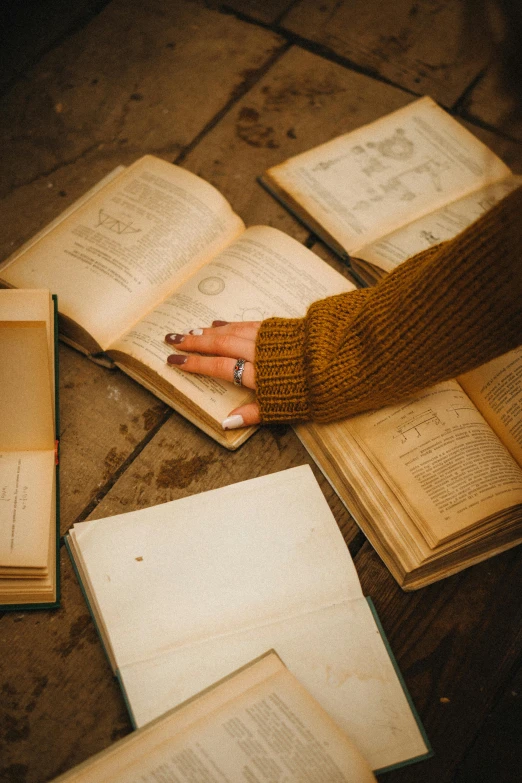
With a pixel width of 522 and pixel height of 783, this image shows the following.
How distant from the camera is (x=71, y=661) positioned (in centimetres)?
71

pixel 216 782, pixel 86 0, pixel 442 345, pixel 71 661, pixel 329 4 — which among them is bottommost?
pixel 71 661

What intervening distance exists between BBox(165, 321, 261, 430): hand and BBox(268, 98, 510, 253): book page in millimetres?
275

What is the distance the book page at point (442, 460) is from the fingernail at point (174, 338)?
10.5 inches

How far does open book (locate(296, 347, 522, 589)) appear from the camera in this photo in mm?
752

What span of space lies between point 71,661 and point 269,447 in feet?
1.21

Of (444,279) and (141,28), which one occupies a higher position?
(444,279)

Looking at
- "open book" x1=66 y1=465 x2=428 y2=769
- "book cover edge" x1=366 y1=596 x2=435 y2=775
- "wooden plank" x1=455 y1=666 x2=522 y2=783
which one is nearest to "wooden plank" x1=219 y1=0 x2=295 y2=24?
"open book" x1=66 y1=465 x2=428 y2=769

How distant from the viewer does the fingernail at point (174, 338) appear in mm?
867

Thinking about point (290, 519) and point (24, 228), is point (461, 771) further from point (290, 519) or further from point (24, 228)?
point (24, 228)

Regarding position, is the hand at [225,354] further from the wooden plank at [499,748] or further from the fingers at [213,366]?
the wooden plank at [499,748]

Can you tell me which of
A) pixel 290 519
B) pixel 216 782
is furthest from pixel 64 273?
pixel 216 782

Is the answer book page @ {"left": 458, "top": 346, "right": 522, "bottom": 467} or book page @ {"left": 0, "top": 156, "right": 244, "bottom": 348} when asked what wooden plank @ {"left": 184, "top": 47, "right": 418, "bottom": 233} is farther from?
book page @ {"left": 458, "top": 346, "right": 522, "bottom": 467}

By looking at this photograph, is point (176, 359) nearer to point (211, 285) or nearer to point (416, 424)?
point (211, 285)

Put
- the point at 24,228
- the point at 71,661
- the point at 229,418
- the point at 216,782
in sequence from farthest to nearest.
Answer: the point at 24,228
the point at 229,418
the point at 71,661
the point at 216,782
